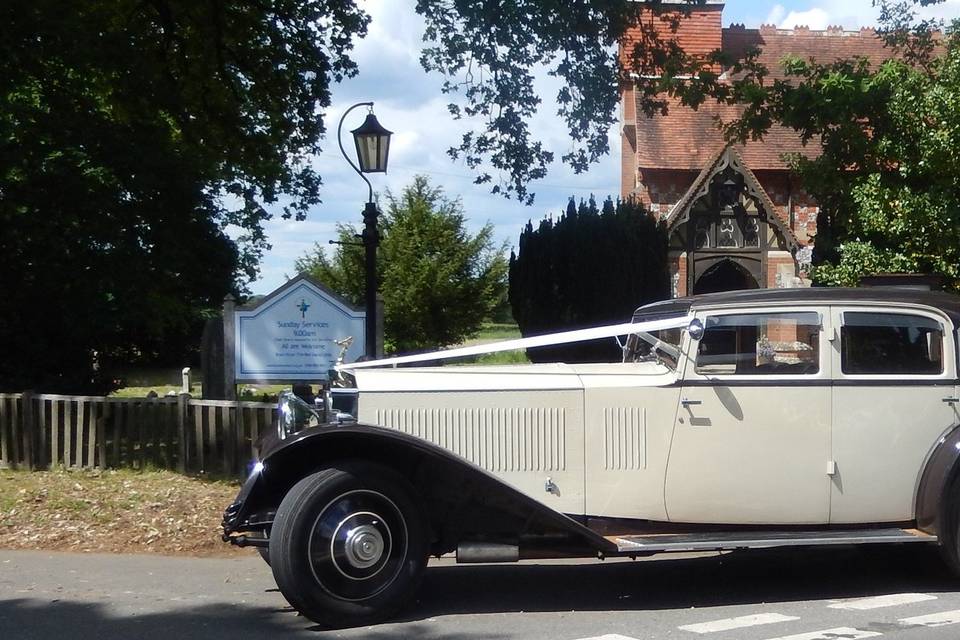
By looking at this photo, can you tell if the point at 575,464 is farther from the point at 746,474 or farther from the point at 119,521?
the point at 119,521

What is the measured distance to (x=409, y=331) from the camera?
3002 centimetres

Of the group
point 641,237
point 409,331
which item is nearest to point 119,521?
point 641,237

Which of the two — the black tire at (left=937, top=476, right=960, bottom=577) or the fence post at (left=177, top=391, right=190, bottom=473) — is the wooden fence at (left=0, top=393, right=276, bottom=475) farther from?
the black tire at (left=937, top=476, right=960, bottom=577)

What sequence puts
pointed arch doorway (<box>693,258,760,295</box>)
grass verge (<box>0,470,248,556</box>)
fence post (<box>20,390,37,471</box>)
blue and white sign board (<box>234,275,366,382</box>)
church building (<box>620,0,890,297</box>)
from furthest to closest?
pointed arch doorway (<box>693,258,760,295</box>) < church building (<box>620,0,890,297</box>) < blue and white sign board (<box>234,275,366,382</box>) < fence post (<box>20,390,37,471</box>) < grass verge (<box>0,470,248,556</box>)

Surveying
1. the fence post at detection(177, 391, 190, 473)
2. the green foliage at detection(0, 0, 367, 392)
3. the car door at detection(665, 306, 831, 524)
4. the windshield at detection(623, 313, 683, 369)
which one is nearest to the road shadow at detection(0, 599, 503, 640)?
the car door at detection(665, 306, 831, 524)

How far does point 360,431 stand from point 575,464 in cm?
134

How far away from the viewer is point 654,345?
7121mm

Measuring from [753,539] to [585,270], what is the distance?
12680 millimetres

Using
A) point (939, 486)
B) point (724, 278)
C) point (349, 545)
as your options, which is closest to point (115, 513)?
point (349, 545)

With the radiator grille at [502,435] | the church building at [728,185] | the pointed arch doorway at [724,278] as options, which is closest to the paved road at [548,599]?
the radiator grille at [502,435]

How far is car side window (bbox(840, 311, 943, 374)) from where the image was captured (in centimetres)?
663

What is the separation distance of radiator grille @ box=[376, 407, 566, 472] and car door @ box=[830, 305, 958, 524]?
174cm

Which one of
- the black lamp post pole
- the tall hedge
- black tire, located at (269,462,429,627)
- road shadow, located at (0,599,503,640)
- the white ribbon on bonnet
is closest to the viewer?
road shadow, located at (0,599,503,640)

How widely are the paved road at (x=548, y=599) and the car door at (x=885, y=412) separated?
2.13 ft
